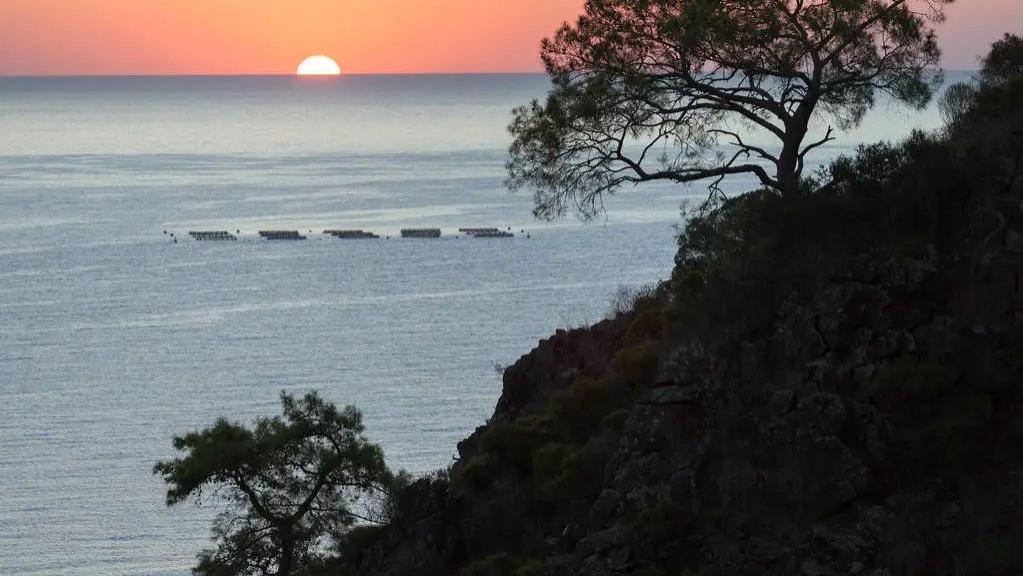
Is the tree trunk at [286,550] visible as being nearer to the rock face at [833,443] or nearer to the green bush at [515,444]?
the green bush at [515,444]

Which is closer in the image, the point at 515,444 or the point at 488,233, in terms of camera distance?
the point at 515,444

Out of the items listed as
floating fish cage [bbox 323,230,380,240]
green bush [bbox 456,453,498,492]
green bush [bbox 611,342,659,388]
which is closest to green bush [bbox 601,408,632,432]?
green bush [bbox 611,342,659,388]

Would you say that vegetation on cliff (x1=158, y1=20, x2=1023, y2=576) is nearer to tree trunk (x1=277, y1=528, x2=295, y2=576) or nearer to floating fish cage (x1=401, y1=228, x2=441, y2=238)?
tree trunk (x1=277, y1=528, x2=295, y2=576)

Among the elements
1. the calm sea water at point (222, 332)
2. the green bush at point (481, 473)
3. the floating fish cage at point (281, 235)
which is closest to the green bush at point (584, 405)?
the green bush at point (481, 473)

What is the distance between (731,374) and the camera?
2550cm

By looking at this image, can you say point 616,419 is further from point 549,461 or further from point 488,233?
point 488,233

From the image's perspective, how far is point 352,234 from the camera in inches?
6841

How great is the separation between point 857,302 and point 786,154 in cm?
698

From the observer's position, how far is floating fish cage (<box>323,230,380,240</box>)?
17269cm

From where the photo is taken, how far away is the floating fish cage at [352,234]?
172688mm

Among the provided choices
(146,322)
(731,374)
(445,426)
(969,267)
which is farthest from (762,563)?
(146,322)

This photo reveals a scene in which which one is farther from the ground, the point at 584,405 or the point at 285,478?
the point at 584,405

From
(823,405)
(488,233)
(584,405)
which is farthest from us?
(488,233)

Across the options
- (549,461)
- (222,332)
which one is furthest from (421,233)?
(549,461)
